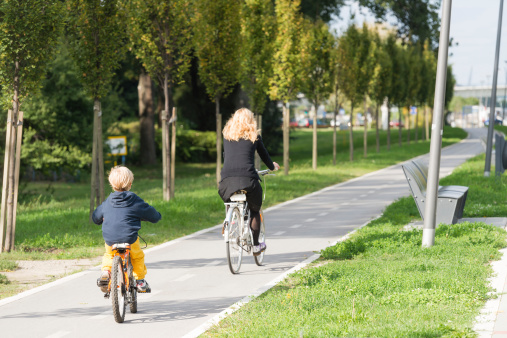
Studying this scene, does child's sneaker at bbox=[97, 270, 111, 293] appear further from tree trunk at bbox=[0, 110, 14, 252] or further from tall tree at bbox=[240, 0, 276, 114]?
tall tree at bbox=[240, 0, 276, 114]

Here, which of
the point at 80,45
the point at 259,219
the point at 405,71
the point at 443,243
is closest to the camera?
the point at 259,219

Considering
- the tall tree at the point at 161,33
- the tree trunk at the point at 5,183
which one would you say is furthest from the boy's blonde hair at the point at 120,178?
the tall tree at the point at 161,33

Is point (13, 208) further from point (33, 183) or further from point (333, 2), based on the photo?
point (333, 2)

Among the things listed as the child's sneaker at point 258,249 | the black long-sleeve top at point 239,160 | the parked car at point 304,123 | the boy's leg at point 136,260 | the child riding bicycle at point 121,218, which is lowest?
the parked car at point 304,123

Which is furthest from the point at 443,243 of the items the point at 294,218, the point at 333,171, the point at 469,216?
the point at 333,171

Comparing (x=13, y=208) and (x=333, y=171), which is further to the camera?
(x=333, y=171)

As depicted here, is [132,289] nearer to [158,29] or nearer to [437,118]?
[437,118]

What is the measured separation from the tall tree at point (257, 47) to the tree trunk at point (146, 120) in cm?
1384

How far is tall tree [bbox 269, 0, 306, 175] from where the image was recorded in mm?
25266

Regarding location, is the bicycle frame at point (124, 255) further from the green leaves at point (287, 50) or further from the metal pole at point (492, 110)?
the green leaves at point (287, 50)

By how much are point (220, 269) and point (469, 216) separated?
20.0ft

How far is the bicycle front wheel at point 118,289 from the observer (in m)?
6.68

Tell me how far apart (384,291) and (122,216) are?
2.47 m

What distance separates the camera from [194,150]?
136 ft
